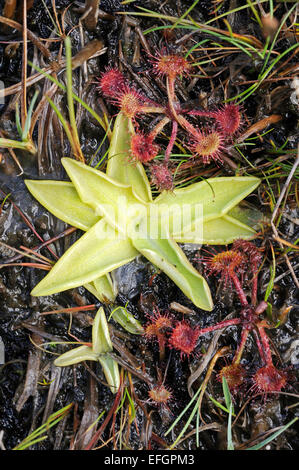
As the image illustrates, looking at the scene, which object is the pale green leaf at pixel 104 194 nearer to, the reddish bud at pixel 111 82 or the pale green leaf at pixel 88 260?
the pale green leaf at pixel 88 260

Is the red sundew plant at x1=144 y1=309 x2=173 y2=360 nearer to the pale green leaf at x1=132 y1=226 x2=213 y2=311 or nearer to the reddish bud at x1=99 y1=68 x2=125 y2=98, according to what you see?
the pale green leaf at x1=132 y1=226 x2=213 y2=311

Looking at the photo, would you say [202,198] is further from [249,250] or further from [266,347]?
[266,347]

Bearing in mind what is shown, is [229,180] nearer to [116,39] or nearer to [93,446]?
[116,39]

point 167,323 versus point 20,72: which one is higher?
point 20,72

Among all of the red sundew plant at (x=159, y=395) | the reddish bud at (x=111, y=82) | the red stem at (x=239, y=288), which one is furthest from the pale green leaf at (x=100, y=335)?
the reddish bud at (x=111, y=82)

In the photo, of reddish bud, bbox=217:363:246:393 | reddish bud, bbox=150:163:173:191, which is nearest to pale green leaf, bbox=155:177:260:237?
reddish bud, bbox=150:163:173:191

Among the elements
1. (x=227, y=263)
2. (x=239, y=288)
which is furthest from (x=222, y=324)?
(x=227, y=263)

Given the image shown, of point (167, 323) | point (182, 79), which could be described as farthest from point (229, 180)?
Answer: point (167, 323)
